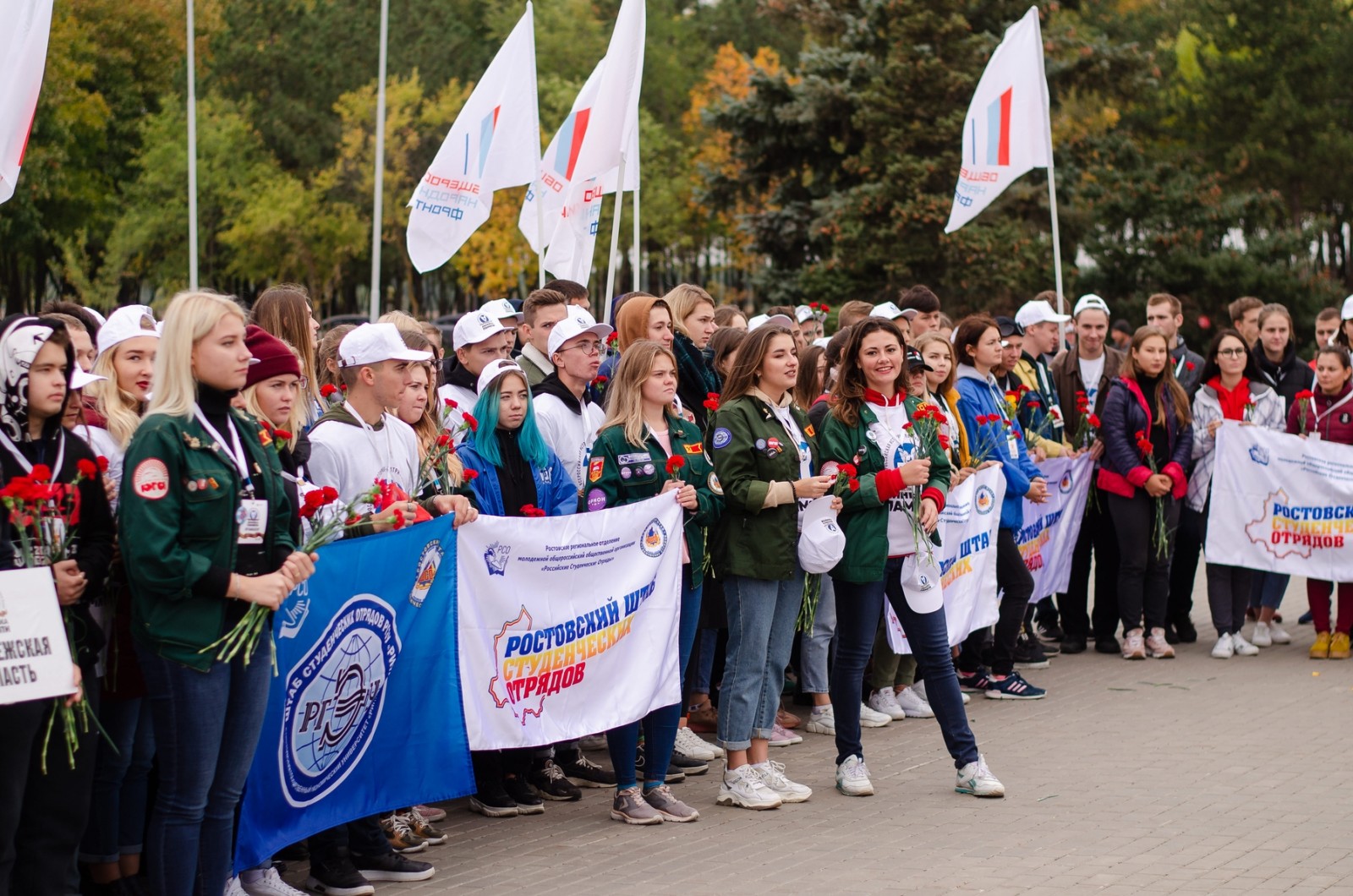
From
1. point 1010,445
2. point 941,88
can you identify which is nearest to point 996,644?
point 1010,445

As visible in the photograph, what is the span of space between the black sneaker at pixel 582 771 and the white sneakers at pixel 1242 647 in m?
5.54

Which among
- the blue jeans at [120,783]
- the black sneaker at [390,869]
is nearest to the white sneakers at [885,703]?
the black sneaker at [390,869]

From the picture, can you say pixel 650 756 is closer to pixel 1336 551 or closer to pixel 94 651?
pixel 94 651

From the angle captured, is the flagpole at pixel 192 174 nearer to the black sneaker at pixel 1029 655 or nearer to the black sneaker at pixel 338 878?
the black sneaker at pixel 338 878

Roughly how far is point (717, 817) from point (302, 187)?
47084 mm

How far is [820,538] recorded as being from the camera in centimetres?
712

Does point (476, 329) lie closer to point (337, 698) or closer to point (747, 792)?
point (337, 698)

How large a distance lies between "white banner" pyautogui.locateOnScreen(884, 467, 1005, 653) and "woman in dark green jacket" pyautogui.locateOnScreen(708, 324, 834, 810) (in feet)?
6.11

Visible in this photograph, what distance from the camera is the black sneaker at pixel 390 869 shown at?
20.2 feet

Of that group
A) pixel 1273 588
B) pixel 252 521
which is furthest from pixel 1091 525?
pixel 252 521

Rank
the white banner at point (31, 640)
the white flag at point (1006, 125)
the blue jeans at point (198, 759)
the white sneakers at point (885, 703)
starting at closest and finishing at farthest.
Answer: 1. the white banner at point (31, 640)
2. the blue jeans at point (198, 759)
3. the white sneakers at point (885, 703)
4. the white flag at point (1006, 125)

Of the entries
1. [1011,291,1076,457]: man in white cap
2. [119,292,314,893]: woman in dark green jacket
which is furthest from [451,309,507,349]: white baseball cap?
[1011,291,1076,457]: man in white cap

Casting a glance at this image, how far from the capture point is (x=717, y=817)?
23.4ft

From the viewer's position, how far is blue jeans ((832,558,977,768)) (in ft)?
24.0
